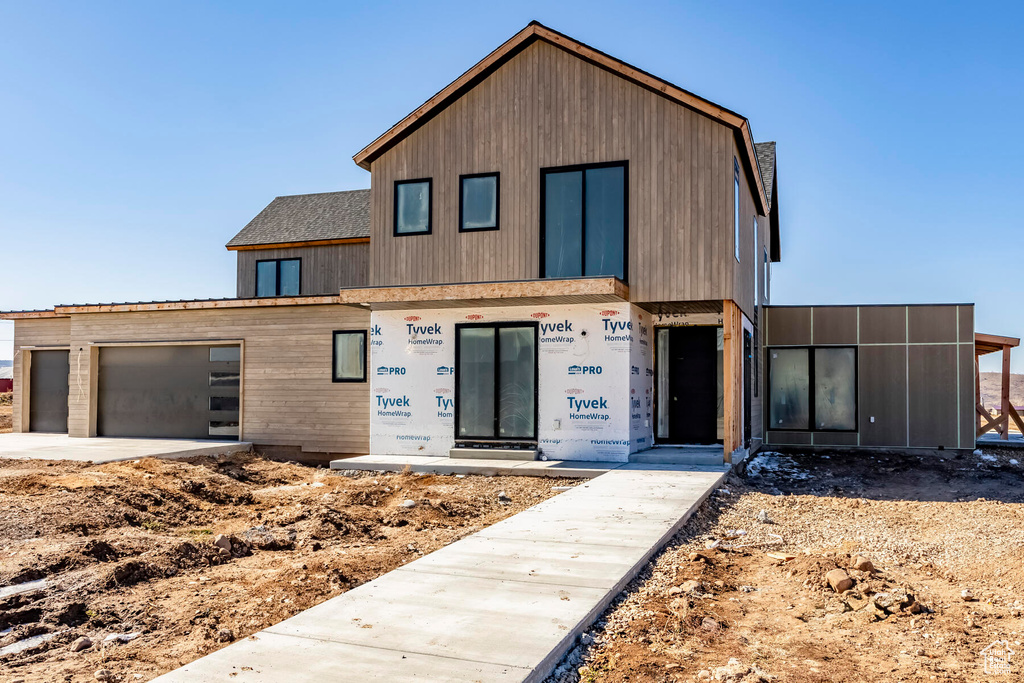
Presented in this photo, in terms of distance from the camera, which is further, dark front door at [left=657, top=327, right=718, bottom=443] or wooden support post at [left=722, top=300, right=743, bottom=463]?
dark front door at [left=657, top=327, right=718, bottom=443]

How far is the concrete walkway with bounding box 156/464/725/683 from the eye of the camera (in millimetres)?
3742

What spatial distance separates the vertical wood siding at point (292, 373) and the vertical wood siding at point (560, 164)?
248 centimetres

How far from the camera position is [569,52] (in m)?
13.0

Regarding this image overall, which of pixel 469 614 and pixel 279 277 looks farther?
pixel 279 277

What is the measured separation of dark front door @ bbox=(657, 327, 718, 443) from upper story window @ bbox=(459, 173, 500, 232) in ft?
14.0

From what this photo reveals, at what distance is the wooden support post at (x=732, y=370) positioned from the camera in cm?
1199

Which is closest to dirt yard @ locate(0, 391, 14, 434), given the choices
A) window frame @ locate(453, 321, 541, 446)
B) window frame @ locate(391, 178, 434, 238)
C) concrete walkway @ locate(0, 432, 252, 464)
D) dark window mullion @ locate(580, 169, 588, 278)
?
concrete walkway @ locate(0, 432, 252, 464)

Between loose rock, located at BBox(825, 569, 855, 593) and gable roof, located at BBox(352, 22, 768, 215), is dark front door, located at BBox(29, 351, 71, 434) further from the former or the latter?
loose rock, located at BBox(825, 569, 855, 593)

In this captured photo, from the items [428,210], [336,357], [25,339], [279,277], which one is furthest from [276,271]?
[428,210]

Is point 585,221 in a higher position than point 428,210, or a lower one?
lower

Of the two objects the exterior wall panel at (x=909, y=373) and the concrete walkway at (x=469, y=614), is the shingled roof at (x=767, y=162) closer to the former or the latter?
the exterior wall panel at (x=909, y=373)

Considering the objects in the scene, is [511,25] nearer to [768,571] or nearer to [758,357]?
[758,357]

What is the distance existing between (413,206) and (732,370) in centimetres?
629

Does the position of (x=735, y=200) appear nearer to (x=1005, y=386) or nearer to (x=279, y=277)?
(x=1005, y=386)
